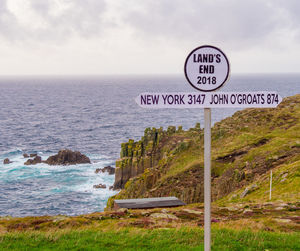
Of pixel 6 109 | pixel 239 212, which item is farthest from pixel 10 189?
pixel 6 109

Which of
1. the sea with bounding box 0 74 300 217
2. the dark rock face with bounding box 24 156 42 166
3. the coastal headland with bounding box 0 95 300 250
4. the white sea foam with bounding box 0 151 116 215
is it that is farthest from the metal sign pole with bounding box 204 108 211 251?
the dark rock face with bounding box 24 156 42 166

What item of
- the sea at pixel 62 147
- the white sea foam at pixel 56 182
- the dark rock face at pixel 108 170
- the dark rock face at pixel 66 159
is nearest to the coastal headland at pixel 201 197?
the white sea foam at pixel 56 182

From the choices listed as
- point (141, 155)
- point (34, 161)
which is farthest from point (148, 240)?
point (34, 161)

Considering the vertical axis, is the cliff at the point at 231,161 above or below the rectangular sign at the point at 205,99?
below

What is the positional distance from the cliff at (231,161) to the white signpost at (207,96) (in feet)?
52.6

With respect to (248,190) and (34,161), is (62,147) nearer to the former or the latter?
(34,161)

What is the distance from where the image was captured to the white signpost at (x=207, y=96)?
6855 mm

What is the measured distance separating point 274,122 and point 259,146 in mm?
9543

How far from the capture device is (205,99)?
700cm

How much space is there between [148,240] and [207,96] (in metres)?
5.56

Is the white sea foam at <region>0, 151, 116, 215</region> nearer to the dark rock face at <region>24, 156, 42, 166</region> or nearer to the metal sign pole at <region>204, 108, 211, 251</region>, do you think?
the dark rock face at <region>24, 156, 42, 166</region>

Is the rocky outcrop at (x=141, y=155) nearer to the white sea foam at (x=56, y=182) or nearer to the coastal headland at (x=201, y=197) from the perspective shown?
the coastal headland at (x=201, y=197)

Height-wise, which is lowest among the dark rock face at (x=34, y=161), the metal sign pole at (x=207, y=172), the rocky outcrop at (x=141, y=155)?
the dark rock face at (x=34, y=161)

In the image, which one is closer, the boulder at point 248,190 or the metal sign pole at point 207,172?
the metal sign pole at point 207,172
